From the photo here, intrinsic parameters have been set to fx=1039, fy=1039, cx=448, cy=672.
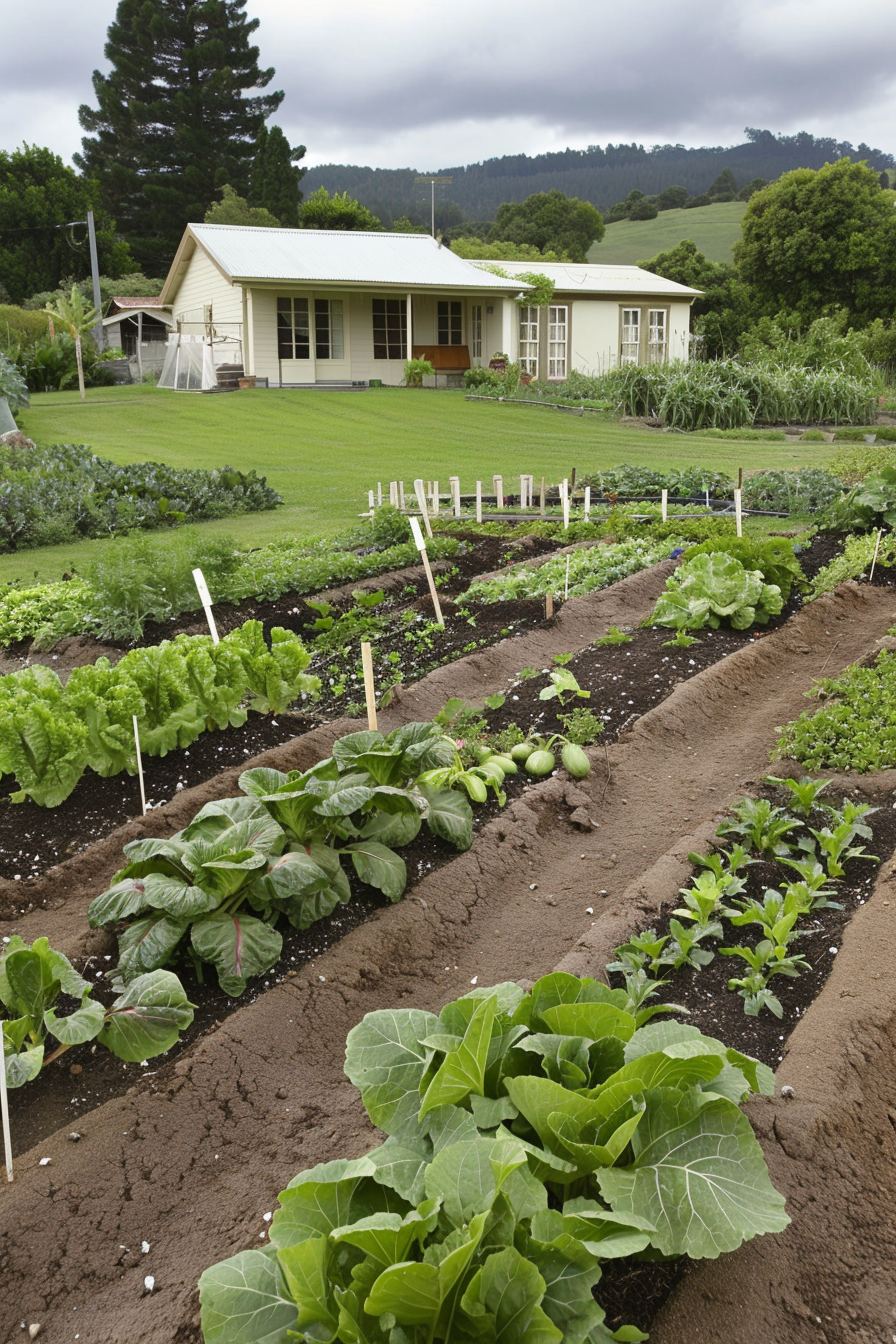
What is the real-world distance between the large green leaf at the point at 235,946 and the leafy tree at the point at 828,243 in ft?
103

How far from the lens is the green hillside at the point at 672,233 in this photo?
82062 mm

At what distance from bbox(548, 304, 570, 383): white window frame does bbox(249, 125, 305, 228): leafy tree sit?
2243 centimetres

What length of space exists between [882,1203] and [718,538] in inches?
219

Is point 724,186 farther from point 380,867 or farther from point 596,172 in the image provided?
point 380,867

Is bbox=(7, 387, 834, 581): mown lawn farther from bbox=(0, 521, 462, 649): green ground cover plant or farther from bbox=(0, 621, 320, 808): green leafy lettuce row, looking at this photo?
bbox=(0, 621, 320, 808): green leafy lettuce row

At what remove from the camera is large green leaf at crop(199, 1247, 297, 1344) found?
6.67 feet

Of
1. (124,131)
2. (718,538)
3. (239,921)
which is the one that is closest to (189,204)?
(124,131)

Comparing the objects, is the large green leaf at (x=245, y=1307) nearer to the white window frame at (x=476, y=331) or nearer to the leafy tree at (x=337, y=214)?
the white window frame at (x=476, y=331)

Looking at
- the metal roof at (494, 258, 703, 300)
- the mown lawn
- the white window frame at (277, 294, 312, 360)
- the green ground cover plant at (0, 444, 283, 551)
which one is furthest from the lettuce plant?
the metal roof at (494, 258, 703, 300)

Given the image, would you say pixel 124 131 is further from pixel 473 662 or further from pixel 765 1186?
pixel 765 1186

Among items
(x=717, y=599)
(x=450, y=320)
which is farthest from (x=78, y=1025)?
(x=450, y=320)

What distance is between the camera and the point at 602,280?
99.9 feet

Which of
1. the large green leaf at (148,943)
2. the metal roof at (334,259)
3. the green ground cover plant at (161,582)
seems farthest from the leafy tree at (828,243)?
the large green leaf at (148,943)

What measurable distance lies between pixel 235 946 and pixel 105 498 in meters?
9.54
